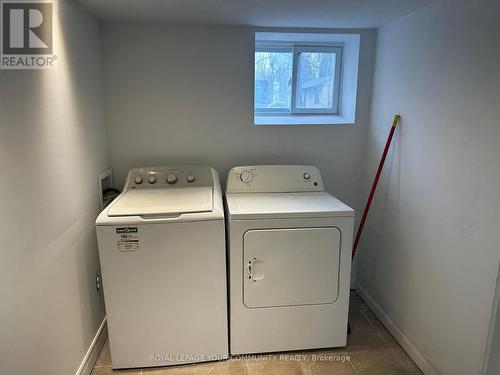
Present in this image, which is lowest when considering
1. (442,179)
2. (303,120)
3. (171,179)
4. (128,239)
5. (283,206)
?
(128,239)

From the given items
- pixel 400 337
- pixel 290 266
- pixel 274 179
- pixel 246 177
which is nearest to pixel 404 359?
pixel 400 337

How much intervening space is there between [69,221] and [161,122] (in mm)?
936

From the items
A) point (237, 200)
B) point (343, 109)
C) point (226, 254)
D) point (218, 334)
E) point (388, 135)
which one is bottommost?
point (218, 334)

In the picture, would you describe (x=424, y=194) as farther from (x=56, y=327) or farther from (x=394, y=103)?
(x=56, y=327)

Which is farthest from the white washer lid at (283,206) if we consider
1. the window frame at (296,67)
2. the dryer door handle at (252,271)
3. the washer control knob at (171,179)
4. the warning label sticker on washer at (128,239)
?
the window frame at (296,67)

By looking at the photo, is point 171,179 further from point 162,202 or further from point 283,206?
point 283,206

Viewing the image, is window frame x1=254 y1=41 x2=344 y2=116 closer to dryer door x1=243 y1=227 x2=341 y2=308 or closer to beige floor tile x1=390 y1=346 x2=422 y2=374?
dryer door x1=243 y1=227 x2=341 y2=308

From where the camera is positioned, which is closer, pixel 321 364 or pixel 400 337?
pixel 321 364

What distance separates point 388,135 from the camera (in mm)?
2240

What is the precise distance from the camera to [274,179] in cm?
236

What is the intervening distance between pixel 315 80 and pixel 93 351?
7.56 ft

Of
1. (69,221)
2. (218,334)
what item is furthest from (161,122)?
(218,334)

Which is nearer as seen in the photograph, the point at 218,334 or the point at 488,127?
the point at 488,127

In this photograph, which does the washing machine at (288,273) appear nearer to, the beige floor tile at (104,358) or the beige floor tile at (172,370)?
the beige floor tile at (172,370)
